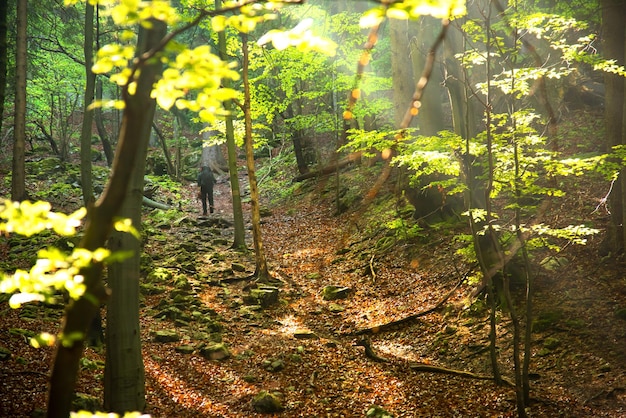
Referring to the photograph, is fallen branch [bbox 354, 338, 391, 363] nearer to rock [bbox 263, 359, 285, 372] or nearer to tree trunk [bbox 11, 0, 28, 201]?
rock [bbox 263, 359, 285, 372]

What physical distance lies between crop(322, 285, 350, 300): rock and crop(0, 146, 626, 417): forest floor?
0.16 meters

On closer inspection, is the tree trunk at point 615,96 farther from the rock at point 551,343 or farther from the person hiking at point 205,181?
the person hiking at point 205,181

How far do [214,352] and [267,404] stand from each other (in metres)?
1.72

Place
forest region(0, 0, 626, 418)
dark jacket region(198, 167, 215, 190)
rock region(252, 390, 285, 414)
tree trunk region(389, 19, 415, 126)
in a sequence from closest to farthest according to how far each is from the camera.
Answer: forest region(0, 0, 626, 418) < rock region(252, 390, 285, 414) < tree trunk region(389, 19, 415, 126) < dark jacket region(198, 167, 215, 190)

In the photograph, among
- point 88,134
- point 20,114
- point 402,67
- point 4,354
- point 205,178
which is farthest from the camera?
point 205,178

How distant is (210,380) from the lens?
669 cm

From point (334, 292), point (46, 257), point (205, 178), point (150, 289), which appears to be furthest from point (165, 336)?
point (205, 178)

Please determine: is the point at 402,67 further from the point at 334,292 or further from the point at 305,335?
the point at 305,335

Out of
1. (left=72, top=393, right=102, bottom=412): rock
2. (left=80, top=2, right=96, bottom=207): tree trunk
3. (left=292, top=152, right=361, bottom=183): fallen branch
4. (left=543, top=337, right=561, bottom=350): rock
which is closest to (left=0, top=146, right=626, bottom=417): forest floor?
(left=543, top=337, right=561, bottom=350): rock

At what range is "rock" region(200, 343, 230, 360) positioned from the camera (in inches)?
289

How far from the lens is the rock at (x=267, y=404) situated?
5961mm

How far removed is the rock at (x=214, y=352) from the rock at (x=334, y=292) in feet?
10.1

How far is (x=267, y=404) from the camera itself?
599cm

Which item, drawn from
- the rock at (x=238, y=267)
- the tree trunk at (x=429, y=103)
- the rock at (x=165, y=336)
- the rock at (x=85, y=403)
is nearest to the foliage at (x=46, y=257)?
the rock at (x=85, y=403)
